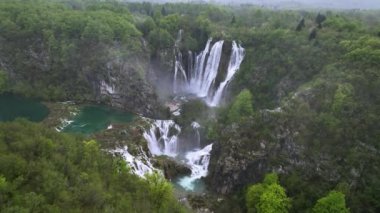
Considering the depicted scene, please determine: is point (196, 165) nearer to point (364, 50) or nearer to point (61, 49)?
point (364, 50)

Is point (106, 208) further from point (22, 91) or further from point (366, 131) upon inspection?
point (22, 91)

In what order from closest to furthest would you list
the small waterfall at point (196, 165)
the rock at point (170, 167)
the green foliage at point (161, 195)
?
the green foliage at point (161, 195)
the small waterfall at point (196, 165)
the rock at point (170, 167)

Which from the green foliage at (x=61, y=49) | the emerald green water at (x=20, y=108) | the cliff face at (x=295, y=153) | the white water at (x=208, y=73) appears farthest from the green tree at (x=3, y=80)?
the cliff face at (x=295, y=153)

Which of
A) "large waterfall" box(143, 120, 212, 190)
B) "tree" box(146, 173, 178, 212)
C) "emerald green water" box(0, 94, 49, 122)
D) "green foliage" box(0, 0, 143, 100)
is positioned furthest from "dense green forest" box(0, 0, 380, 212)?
"emerald green water" box(0, 94, 49, 122)

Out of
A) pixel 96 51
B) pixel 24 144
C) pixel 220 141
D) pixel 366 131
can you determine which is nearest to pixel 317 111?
pixel 366 131

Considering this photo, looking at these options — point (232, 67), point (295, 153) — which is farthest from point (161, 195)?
point (232, 67)

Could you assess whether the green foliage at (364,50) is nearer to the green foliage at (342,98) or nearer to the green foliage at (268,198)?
the green foliage at (342,98)
